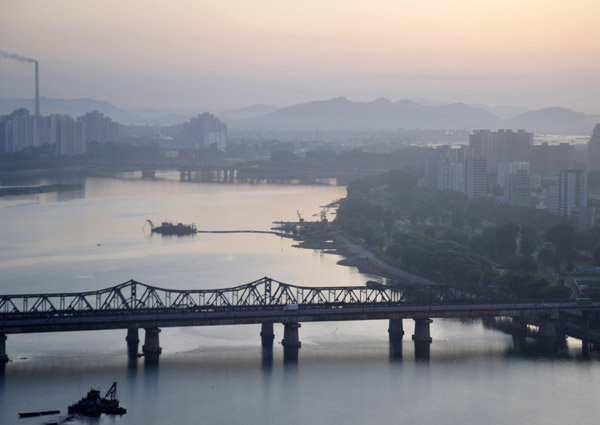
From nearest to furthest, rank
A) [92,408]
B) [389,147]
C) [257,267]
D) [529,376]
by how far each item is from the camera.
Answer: [92,408]
[529,376]
[257,267]
[389,147]

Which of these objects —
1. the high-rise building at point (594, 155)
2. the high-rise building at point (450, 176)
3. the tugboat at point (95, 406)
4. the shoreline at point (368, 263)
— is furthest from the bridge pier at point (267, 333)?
the high-rise building at point (594, 155)

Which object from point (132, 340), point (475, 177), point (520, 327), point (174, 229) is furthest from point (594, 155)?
point (132, 340)

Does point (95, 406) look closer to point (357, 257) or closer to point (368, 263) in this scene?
point (368, 263)

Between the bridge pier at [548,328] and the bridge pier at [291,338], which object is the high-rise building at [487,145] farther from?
the bridge pier at [291,338]

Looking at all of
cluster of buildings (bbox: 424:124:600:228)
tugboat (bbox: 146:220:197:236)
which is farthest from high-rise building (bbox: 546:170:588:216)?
tugboat (bbox: 146:220:197:236)

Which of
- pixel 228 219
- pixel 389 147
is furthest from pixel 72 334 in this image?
pixel 389 147

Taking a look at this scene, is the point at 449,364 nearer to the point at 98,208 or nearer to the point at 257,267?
the point at 257,267
